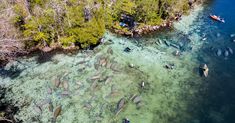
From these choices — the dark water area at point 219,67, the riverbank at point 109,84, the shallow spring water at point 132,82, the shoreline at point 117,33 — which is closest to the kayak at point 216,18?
the dark water area at point 219,67

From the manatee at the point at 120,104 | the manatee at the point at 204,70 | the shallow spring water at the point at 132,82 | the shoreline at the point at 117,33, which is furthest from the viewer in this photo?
the shoreline at the point at 117,33

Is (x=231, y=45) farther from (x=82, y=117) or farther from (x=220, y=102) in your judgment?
(x=82, y=117)

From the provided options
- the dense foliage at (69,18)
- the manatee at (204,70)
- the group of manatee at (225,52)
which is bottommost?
the manatee at (204,70)

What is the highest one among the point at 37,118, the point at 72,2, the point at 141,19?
the point at 72,2

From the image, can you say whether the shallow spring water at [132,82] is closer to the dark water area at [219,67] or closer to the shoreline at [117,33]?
the dark water area at [219,67]

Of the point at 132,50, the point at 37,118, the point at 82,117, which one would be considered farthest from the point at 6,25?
the point at 132,50

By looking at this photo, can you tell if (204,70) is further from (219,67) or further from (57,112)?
(57,112)
